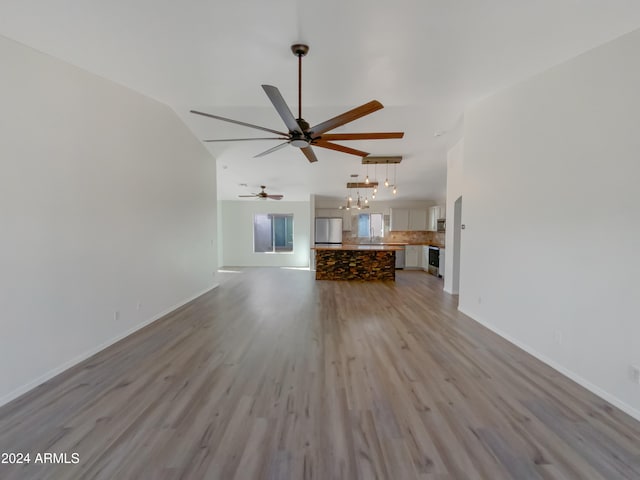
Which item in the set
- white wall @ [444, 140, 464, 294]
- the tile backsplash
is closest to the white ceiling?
white wall @ [444, 140, 464, 294]

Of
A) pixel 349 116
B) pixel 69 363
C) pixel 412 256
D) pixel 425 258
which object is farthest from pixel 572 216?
pixel 412 256

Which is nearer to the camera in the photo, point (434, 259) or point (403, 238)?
point (434, 259)

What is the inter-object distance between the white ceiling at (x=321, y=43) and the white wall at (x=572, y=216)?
30cm

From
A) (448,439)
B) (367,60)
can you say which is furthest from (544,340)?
(367,60)

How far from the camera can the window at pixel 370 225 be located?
9422 millimetres

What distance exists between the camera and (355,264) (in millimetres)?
6855

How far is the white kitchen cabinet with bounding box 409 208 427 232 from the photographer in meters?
8.95

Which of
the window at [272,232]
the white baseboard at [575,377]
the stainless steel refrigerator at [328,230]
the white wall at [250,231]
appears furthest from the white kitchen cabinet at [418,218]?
the white baseboard at [575,377]

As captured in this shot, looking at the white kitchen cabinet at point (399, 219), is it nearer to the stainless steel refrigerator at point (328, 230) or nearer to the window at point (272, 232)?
the stainless steel refrigerator at point (328, 230)

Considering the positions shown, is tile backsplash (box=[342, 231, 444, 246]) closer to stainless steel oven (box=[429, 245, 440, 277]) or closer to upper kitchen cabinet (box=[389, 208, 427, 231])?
upper kitchen cabinet (box=[389, 208, 427, 231])

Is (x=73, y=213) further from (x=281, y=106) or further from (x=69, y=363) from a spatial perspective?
(x=281, y=106)

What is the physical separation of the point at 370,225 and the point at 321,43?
7.44m

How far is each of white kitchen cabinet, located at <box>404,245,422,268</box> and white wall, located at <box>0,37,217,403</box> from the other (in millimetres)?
6896

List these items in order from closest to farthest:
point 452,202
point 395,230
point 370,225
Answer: point 452,202 → point 395,230 → point 370,225
